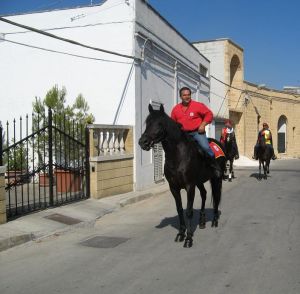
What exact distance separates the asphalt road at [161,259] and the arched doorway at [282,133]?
105ft

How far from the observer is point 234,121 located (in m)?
33.9

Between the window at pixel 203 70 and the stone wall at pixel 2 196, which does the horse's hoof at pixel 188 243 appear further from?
the window at pixel 203 70

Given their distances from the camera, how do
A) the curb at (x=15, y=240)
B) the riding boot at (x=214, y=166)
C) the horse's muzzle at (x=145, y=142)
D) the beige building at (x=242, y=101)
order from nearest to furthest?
the horse's muzzle at (x=145, y=142) → the curb at (x=15, y=240) → the riding boot at (x=214, y=166) → the beige building at (x=242, y=101)

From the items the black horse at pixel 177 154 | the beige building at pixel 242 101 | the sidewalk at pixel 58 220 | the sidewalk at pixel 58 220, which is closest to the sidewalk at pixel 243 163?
the beige building at pixel 242 101

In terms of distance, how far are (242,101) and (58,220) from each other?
86.9ft

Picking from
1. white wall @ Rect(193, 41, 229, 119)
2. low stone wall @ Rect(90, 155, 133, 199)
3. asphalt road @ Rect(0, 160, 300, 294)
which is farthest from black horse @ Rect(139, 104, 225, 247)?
white wall @ Rect(193, 41, 229, 119)

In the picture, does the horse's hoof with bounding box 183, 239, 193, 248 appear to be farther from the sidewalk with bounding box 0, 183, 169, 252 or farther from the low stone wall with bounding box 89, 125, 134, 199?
the low stone wall with bounding box 89, 125, 134, 199

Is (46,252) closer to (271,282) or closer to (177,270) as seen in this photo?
(177,270)

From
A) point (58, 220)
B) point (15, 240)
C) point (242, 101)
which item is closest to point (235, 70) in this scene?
point (242, 101)

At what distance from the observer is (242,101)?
1337 inches

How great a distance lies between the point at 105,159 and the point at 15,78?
5414mm

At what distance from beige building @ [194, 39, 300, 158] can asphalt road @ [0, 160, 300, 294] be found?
2012 centimetres

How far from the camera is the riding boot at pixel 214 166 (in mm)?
8356

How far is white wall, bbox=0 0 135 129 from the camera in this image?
14.0 meters
